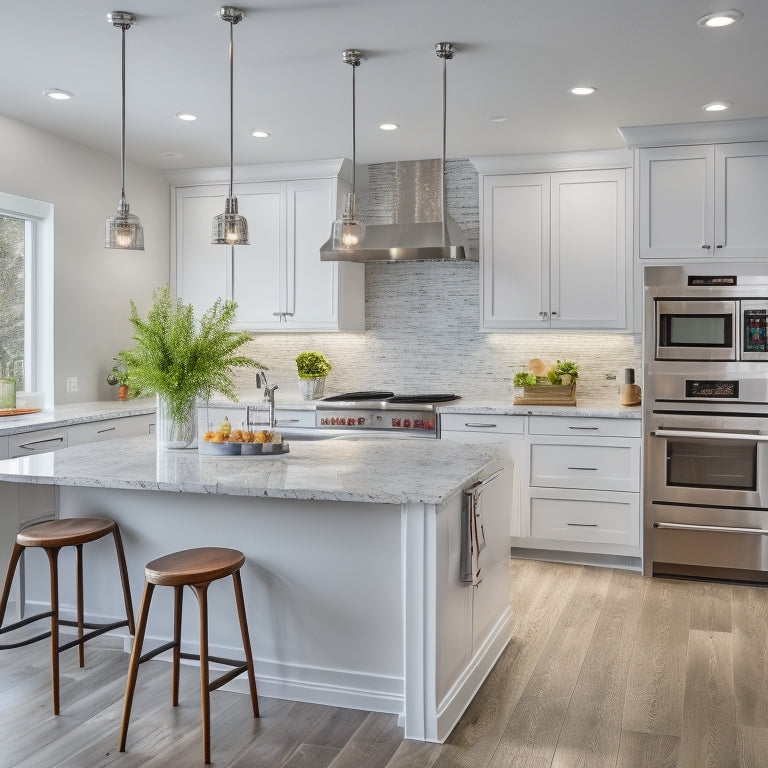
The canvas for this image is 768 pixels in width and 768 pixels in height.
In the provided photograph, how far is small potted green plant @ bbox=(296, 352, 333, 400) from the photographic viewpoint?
5734 mm

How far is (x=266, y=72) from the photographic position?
3.83m

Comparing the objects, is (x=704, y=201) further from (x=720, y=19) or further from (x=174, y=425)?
(x=174, y=425)

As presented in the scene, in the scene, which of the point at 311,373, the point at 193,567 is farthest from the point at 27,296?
the point at 193,567

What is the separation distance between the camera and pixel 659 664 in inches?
132

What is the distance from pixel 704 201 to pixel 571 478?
180 cm

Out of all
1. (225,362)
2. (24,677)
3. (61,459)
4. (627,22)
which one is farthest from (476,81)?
(24,677)

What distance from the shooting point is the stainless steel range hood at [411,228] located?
5.01m

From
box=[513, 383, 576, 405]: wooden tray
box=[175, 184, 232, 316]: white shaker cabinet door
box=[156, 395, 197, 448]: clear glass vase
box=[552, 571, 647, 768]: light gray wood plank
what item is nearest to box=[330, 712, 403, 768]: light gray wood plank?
box=[552, 571, 647, 768]: light gray wood plank

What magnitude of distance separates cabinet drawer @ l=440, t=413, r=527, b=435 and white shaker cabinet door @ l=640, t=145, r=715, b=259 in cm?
126

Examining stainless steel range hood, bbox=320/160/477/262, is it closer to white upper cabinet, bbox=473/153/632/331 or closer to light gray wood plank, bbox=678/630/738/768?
white upper cabinet, bbox=473/153/632/331

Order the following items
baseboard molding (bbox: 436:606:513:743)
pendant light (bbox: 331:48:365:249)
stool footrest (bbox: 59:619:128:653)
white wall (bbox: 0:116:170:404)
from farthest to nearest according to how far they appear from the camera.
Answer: white wall (bbox: 0:116:170:404), pendant light (bbox: 331:48:365:249), stool footrest (bbox: 59:619:128:653), baseboard molding (bbox: 436:606:513:743)

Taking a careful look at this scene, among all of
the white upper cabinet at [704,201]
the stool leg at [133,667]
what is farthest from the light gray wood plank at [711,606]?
the stool leg at [133,667]

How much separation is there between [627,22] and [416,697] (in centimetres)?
264

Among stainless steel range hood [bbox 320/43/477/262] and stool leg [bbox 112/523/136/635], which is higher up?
stainless steel range hood [bbox 320/43/477/262]
